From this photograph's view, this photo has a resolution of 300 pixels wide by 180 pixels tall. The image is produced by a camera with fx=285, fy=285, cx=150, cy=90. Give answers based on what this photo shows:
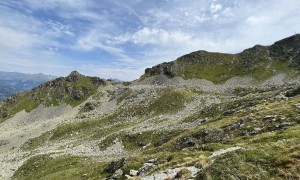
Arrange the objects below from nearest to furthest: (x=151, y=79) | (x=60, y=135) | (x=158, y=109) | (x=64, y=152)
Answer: (x=64, y=152)
(x=158, y=109)
(x=60, y=135)
(x=151, y=79)

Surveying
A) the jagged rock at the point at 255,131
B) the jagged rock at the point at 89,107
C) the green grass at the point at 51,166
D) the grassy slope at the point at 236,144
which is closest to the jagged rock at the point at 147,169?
the grassy slope at the point at 236,144

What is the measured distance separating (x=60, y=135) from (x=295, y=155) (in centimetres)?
10510

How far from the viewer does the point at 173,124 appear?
79812mm

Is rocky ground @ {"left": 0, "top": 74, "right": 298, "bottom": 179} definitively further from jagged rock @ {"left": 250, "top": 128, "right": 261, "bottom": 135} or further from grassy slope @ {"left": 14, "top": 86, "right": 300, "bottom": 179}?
grassy slope @ {"left": 14, "top": 86, "right": 300, "bottom": 179}

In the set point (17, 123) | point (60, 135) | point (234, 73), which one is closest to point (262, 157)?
point (60, 135)

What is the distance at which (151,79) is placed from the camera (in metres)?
170

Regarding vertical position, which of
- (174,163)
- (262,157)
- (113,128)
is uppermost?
(262,157)

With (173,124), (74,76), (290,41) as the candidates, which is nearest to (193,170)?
(173,124)

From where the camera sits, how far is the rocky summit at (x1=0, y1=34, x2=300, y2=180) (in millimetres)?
25000

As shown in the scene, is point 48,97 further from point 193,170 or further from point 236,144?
point 193,170

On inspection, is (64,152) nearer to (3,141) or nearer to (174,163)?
(3,141)

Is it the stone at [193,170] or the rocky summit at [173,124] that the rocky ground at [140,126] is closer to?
the stone at [193,170]

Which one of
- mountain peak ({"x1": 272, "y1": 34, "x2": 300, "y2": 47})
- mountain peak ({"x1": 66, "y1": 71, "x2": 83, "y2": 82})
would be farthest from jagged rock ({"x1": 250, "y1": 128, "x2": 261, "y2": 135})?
mountain peak ({"x1": 66, "y1": 71, "x2": 83, "y2": 82})

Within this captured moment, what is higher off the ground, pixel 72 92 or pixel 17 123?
pixel 72 92
